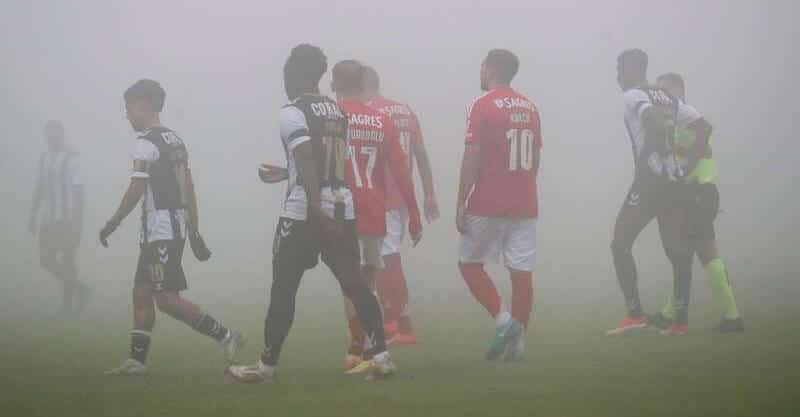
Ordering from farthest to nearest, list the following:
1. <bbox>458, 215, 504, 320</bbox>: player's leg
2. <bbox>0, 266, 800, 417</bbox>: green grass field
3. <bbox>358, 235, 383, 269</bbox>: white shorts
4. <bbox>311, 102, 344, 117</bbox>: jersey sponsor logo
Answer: <bbox>458, 215, 504, 320</bbox>: player's leg → <bbox>358, 235, 383, 269</bbox>: white shorts → <bbox>311, 102, 344, 117</bbox>: jersey sponsor logo → <bbox>0, 266, 800, 417</bbox>: green grass field

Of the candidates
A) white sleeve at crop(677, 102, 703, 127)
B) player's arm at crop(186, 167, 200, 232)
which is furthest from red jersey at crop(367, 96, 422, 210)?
white sleeve at crop(677, 102, 703, 127)

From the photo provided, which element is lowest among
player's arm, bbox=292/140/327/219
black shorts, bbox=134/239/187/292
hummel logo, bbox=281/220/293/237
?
black shorts, bbox=134/239/187/292

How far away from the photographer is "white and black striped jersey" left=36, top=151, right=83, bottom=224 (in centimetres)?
1010

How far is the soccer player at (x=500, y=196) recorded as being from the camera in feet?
22.0

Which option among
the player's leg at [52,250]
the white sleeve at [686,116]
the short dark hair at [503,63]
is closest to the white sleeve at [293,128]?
the short dark hair at [503,63]

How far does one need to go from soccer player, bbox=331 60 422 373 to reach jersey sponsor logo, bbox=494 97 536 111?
615 mm

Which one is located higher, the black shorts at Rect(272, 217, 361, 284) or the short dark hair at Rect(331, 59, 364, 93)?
the short dark hair at Rect(331, 59, 364, 93)

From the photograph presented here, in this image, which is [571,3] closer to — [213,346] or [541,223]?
[541,223]

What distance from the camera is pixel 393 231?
25.2 feet

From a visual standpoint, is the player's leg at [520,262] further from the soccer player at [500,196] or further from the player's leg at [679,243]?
the player's leg at [679,243]

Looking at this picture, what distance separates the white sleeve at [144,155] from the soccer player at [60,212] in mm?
3990

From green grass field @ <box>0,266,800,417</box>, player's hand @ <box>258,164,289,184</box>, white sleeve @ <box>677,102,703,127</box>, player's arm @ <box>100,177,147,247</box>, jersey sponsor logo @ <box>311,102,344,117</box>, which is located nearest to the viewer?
green grass field @ <box>0,266,800,417</box>

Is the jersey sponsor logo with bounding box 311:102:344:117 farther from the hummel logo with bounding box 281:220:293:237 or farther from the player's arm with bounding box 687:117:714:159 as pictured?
the player's arm with bounding box 687:117:714:159

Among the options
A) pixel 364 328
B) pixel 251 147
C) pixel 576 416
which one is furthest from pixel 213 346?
pixel 251 147
